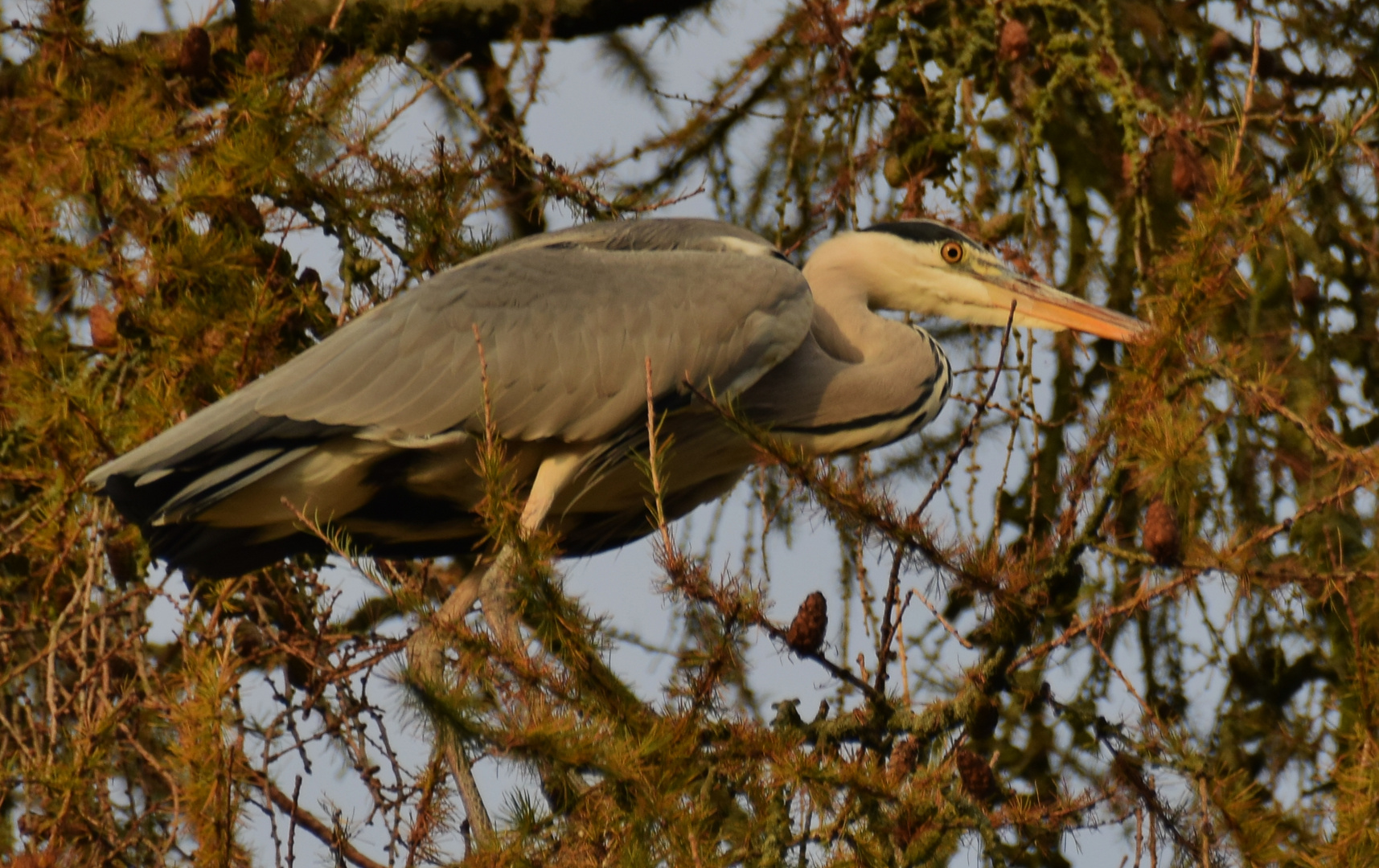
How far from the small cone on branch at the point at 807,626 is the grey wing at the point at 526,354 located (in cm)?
109

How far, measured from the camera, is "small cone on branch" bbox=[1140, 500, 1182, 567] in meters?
1.83

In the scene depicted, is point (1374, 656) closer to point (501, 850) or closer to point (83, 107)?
point (501, 850)

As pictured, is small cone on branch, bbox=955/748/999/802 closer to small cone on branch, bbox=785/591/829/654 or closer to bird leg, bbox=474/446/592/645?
small cone on branch, bbox=785/591/829/654

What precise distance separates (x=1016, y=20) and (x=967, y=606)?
46.4 inches

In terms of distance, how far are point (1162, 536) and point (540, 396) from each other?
1354 mm

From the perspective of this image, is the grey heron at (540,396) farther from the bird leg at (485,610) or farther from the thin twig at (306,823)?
the thin twig at (306,823)

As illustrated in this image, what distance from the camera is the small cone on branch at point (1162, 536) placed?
183cm

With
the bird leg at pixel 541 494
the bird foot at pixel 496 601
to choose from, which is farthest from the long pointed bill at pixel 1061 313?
the bird foot at pixel 496 601

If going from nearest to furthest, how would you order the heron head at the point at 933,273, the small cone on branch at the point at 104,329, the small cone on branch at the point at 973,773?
the small cone on branch at the point at 973,773 → the small cone on branch at the point at 104,329 → the heron head at the point at 933,273

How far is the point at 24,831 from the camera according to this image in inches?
90.6

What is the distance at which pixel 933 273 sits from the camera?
3.43 metres

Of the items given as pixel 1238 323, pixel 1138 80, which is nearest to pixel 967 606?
pixel 1238 323

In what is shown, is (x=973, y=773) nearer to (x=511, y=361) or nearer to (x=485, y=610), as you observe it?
(x=485, y=610)

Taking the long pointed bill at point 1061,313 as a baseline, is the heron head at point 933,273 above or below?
above
